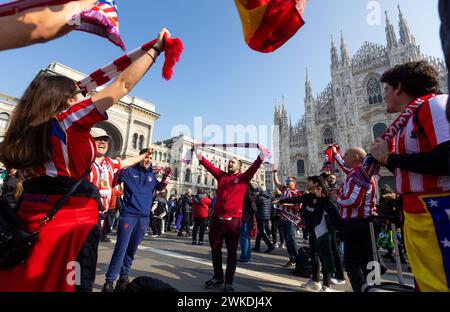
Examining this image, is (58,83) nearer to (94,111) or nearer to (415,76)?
(94,111)

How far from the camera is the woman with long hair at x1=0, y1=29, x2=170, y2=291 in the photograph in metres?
1.19

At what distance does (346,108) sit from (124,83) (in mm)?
34734

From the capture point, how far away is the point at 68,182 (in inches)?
51.8

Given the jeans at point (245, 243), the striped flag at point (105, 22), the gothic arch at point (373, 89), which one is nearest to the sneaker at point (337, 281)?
the jeans at point (245, 243)

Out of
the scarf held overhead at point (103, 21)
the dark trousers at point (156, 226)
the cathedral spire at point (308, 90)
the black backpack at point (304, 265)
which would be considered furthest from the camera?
the cathedral spire at point (308, 90)

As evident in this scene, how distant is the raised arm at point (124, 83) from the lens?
1273 millimetres

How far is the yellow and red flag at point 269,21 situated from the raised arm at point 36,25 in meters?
1.30

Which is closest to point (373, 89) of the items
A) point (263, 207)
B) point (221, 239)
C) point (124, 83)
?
point (263, 207)

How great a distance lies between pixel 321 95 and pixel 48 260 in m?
39.8

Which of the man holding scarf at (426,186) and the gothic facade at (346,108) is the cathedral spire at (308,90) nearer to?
the gothic facade at (346,108)

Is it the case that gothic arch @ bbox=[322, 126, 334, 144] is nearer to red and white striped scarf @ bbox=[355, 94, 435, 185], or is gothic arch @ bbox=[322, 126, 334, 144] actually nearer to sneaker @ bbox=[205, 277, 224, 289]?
sneaker @ bbox=[205, 277, 224, 289]

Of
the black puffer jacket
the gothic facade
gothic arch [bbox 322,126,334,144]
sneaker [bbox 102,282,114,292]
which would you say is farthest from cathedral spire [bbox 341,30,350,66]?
sneaker [bbox 102,282,114,292]
